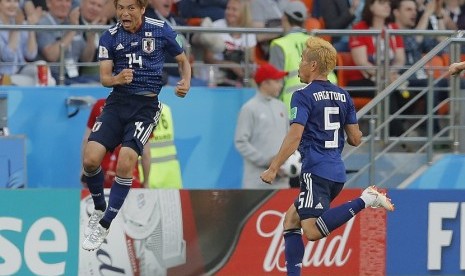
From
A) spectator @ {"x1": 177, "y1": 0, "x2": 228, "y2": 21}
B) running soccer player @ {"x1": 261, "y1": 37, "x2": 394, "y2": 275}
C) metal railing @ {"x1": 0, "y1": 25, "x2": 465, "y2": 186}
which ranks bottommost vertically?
running soccer player @ {"x1": 261, "y1": 37, "x2": 394, "y2": 275}

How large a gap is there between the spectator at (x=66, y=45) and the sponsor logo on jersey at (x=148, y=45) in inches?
139

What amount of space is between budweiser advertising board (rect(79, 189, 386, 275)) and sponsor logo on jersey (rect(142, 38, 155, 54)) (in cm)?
214

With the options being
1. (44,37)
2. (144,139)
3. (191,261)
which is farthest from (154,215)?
(44,37)

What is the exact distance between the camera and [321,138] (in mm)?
12906

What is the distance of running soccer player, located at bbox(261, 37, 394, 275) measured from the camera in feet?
41.9

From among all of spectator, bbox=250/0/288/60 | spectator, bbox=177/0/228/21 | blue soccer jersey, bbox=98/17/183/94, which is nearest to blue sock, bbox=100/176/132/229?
blue soccer jersey, bbox=98/17/183/94

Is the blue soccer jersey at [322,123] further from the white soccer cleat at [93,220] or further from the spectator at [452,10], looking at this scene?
the spectator at [452,10]

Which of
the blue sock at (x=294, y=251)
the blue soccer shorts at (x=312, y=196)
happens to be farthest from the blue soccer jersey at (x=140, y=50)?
the blue sock at (x=294, y=251)

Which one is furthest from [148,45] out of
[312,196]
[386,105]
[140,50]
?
[386,105]

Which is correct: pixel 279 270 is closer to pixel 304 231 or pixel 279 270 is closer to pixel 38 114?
pixel 304 231

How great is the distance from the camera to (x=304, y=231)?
13.0 m

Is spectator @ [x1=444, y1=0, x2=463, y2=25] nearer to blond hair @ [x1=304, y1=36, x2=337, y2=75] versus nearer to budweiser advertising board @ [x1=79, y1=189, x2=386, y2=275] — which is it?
budweiser advertising board @ [x1=79, y1=189, x2=386, y2=275]

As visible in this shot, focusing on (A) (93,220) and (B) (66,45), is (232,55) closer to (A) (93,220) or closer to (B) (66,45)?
(B) (66,45)

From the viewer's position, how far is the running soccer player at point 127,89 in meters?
12.9
